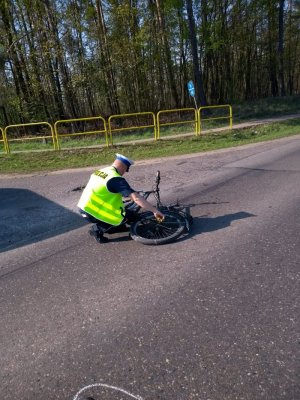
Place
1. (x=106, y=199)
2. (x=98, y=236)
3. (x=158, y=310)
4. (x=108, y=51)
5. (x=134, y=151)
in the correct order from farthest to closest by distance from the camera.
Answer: (x=108, y=51) < (x=134, y=151) < (x=98, y=236) < (x=106, y=199) < (x=158, y=310)

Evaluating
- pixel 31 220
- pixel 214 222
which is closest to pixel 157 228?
pixel 214 222

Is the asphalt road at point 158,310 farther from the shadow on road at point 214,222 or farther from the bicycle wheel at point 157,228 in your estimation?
the bicycle wheel at point 157,228

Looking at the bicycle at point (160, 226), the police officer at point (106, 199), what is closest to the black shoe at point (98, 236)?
the police officer at point (106, 199)

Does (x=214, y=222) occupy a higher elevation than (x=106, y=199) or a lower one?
lower

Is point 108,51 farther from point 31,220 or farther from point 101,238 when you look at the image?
point 101,238

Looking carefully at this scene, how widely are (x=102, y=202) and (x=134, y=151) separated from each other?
8746 mm

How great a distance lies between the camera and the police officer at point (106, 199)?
4453 mm

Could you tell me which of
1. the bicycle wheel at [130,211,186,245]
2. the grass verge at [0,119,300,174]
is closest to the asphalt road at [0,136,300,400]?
the bicycle wheel at [130,211,186,245]

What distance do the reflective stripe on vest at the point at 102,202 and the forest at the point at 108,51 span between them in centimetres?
1654

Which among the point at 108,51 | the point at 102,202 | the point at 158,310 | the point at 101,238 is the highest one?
the point at 108,51

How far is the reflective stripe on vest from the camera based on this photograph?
14.9 ft

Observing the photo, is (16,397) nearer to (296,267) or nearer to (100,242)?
(100,242)

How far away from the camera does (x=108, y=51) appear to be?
21.7m

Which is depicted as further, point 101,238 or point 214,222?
point 214,222
